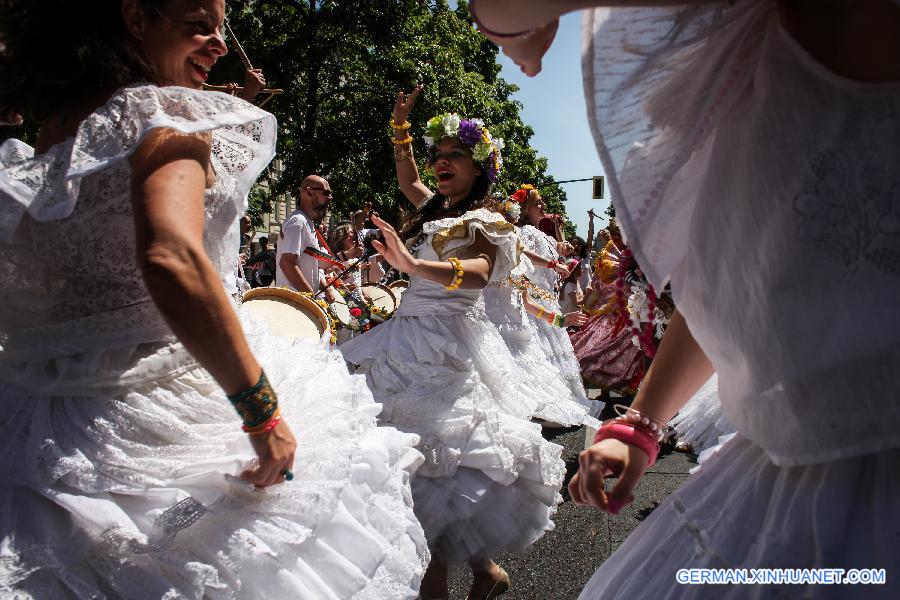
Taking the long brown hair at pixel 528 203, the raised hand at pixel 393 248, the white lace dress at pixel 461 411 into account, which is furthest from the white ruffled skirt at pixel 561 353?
the raised hand at pixel 393 248

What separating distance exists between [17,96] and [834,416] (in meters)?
1.65

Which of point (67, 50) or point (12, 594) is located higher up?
point (67, 50)

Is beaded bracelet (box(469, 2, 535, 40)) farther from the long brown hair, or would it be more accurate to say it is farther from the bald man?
the long brown hair

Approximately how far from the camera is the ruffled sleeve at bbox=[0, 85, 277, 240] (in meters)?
1.36

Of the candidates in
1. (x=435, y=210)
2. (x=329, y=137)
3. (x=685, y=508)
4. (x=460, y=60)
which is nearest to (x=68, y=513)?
(x=685, y=508)

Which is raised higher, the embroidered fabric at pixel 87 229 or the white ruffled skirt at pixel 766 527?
the embroidered fabric at pixel 87 229

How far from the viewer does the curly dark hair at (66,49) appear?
1.52m

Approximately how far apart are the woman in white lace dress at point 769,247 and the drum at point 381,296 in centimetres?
512

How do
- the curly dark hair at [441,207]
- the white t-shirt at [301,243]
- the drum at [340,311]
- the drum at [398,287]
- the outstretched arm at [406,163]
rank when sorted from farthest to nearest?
the drum at [398,287] < the white t-shirt at [301,243] < the drum at [340,311] < the outstretched arm at [406,163] < the curly dark hair at [441,207]

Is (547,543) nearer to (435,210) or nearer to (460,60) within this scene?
(435,210)

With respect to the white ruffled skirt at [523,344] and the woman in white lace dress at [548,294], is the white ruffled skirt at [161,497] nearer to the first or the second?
the white ruffled skirt at [523,344]

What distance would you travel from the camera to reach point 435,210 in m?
3.77

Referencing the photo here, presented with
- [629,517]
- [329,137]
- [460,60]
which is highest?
[460,60]

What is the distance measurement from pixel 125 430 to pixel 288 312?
2.10 metres
